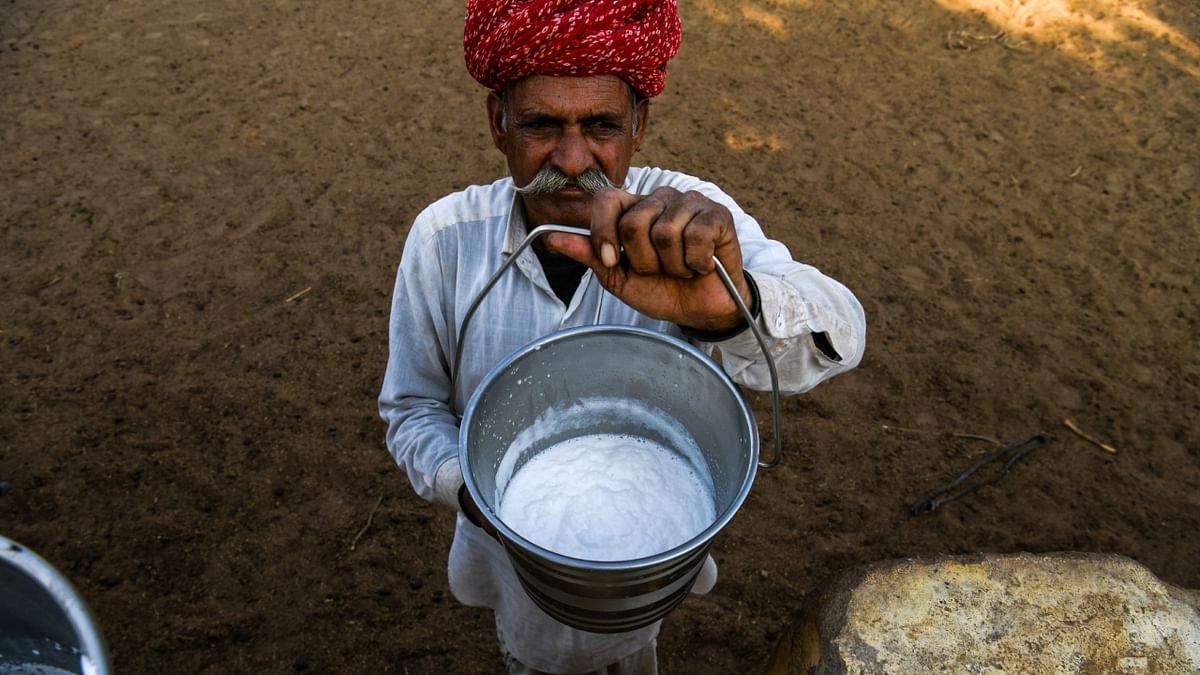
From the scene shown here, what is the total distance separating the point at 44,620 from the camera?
0.95 metres

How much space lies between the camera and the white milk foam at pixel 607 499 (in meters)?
1.28

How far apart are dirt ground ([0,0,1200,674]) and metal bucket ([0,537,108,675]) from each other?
1709mm

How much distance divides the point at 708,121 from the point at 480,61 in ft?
11.3

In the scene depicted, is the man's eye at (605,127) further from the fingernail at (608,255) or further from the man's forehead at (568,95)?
the fingernail at (608,255)

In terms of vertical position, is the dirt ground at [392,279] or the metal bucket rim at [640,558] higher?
the metal bucket rim at [640,558]

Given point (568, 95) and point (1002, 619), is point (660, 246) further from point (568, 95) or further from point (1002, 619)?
point (1002, 619)

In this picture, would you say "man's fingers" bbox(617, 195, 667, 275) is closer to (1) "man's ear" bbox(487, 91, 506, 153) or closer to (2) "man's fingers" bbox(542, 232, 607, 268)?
(2) "man's fingers" bbox(542, 232, 607, 268)

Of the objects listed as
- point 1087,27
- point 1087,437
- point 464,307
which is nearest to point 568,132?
point 464,307

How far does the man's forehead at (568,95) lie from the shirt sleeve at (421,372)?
1.15 feet

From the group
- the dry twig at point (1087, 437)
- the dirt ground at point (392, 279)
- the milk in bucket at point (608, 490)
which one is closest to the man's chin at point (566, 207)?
the milk in bucket at point (608, 490)

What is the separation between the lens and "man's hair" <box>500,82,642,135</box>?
159cm

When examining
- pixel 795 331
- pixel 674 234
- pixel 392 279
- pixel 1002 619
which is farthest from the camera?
pixel 392 279

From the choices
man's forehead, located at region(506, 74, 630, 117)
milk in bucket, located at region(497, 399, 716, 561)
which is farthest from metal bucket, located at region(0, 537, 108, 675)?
man's forehead, located at region(506, 74, 630, 117)

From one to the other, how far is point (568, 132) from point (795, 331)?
22.5 inches
